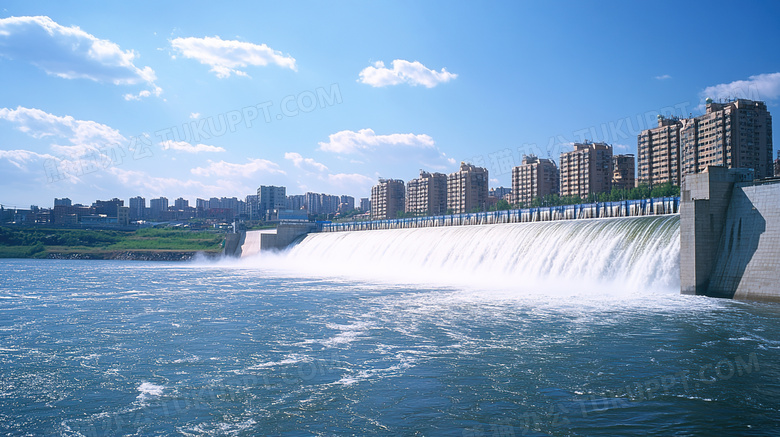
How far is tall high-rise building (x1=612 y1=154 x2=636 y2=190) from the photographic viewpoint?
334ft

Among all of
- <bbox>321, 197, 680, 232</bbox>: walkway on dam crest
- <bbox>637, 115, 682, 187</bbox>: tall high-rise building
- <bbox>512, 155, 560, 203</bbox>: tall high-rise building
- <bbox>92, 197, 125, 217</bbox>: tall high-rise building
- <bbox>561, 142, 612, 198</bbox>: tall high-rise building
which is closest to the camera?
<bbox>321, 197, 680, 232</bbox>: walkway on dam crest

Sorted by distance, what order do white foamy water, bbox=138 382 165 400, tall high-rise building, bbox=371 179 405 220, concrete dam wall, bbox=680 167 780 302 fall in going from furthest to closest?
1. tall high-rise building, bbox=371 179 405 220
2. concrete dam wall, bbox=680 167 780 302
3. white foamy water, bbox=138 382 165 400

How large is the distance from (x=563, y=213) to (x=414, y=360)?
33172mm

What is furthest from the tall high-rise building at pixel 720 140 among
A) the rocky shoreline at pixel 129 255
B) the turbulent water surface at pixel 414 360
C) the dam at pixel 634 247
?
the rocky shoreline at pixel 129 255

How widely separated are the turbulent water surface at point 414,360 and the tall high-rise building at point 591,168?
73044 mm

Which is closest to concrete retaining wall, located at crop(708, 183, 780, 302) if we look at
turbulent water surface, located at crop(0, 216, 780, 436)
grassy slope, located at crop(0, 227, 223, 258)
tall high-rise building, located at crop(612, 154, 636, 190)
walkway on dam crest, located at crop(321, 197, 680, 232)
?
turbulent water surface, located at crop(0, 216, 780, 436)

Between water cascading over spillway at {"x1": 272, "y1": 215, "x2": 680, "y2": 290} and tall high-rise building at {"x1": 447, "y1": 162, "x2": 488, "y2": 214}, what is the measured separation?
69.3 m

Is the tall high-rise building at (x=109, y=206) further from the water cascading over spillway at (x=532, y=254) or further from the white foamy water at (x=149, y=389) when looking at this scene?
the white foamy water at (x=149, y=389)

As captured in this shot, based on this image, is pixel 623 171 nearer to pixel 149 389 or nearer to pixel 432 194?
pixel 432 194

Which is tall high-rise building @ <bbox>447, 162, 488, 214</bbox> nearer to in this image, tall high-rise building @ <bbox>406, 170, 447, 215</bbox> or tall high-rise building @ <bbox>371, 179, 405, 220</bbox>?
tall high-rise building @ <bbox>406, 170, 447, 215</bbox>

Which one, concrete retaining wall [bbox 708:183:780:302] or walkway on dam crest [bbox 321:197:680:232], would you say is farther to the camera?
walkway on dam crest [bbox 321:197:680:232]

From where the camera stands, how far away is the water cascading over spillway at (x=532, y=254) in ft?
91.8

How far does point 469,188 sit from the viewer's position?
128 meters

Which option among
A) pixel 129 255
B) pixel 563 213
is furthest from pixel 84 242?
pixel 563 213
